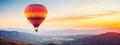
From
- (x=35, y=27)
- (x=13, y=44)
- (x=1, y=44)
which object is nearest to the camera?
(x=35, y=27)

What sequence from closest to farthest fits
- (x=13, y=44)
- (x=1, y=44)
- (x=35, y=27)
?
(x=35, y=27), (x=1, y=44), (x=13, y=44)

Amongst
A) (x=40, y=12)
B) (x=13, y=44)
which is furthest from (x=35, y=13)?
(x=13, y=44)

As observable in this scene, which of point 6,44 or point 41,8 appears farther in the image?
point 6,44

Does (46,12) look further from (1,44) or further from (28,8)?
(1,44)

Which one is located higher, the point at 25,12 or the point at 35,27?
the point at 25,12
